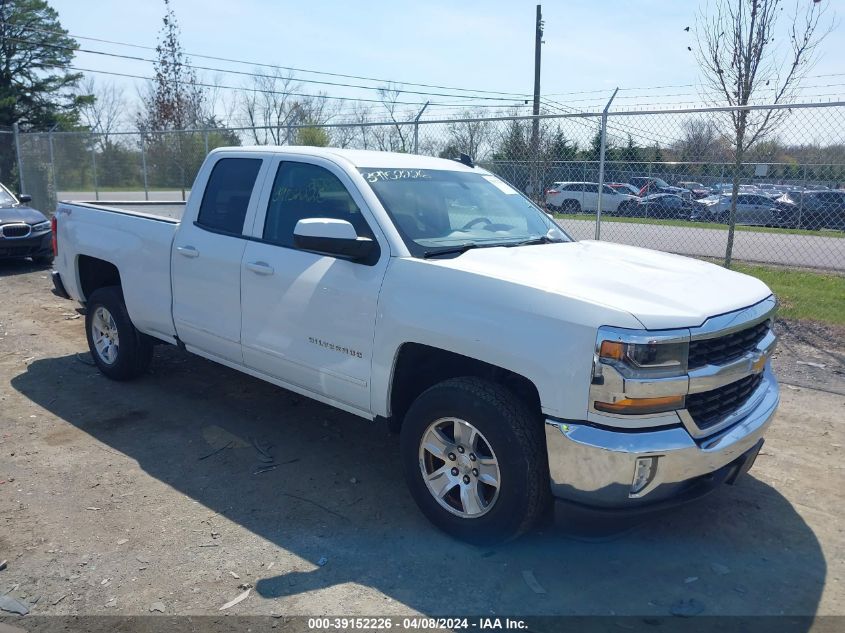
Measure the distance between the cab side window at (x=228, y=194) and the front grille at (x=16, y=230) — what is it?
8067 mm

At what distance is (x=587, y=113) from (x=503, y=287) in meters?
5.64

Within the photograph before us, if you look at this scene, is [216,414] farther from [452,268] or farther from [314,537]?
[452,268]

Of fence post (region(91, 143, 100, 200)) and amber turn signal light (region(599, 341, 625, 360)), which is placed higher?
fence post (region(91, 143, 100, 200))

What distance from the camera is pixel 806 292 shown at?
8883 millimetres

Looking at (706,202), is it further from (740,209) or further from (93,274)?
(93,274)

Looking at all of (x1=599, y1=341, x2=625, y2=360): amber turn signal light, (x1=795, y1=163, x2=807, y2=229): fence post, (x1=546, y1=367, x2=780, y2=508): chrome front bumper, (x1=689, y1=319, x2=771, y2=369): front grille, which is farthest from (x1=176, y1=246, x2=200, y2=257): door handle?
(x1=795, y1=163, x2=807, y2=229): fence post

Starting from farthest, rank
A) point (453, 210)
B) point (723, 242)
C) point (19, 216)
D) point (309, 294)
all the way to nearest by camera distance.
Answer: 1. point (19, 216)
2. point (723, 242)
3. point (453, 210)
4. point (309, 294)

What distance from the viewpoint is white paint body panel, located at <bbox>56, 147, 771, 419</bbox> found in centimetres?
313

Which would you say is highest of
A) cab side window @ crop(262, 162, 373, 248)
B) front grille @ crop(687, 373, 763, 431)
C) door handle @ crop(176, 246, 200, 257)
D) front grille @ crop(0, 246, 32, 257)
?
cab side window @ crop(262, 162, 373, 248)

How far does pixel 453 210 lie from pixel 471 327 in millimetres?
1267

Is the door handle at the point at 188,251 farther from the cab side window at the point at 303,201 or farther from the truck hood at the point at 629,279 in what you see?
the truck hood at the point at 629,279

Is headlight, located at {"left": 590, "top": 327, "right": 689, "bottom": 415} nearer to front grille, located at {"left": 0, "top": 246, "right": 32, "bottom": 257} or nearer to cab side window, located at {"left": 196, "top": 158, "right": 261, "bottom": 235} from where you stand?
cab side window, located at {"left": 196, "top": 158, "right": 261, "bottom": 235}

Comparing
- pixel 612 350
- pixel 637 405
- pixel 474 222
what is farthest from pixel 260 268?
pixel 637 405

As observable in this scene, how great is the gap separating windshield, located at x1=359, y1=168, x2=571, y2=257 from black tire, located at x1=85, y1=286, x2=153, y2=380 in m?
2.78
